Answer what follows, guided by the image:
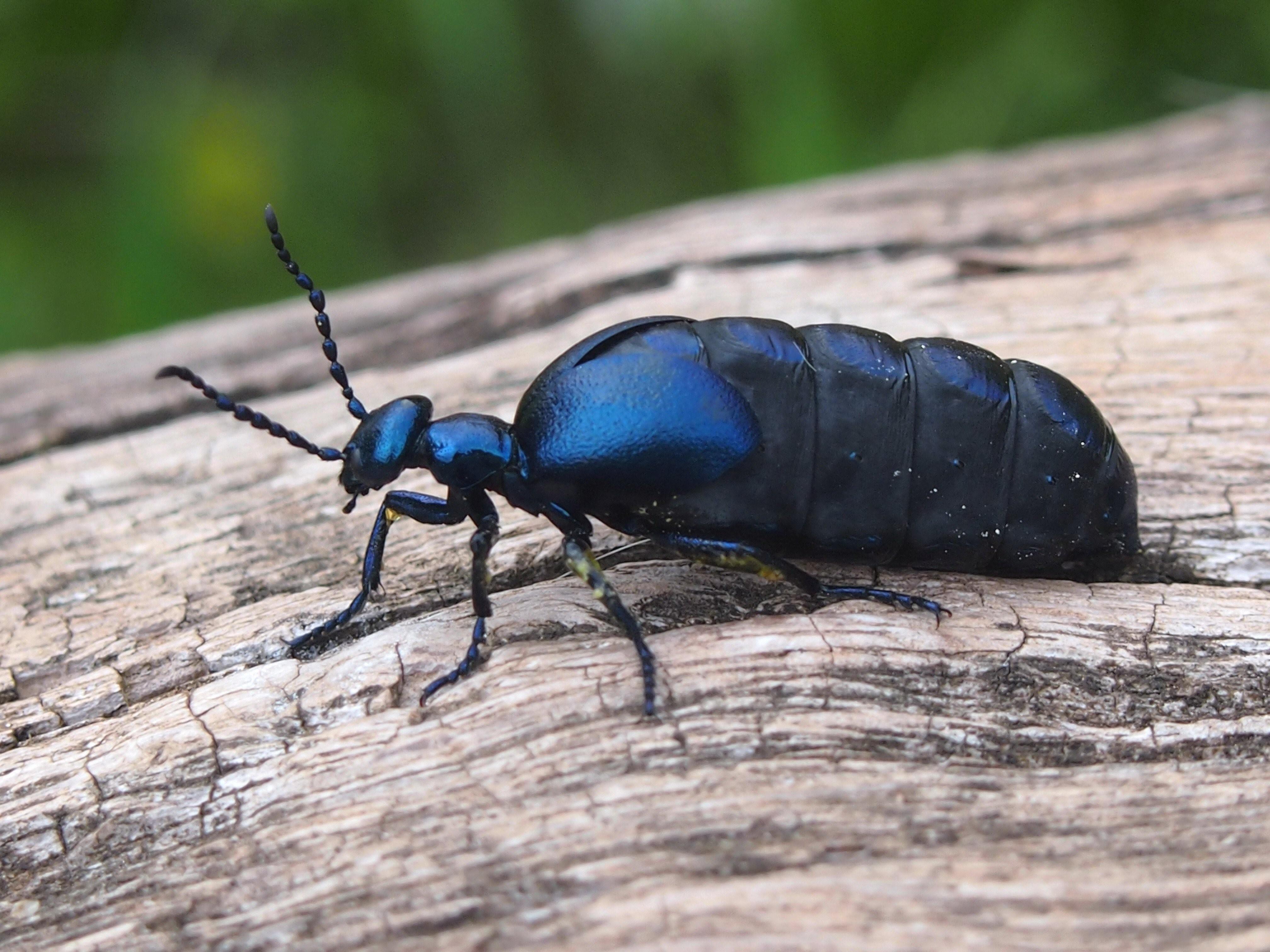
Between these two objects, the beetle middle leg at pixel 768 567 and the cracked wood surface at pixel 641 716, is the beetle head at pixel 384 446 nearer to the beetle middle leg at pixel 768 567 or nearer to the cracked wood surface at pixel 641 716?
the cracked wood surface at pixel 641 716

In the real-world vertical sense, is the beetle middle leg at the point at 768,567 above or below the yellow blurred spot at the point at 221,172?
below

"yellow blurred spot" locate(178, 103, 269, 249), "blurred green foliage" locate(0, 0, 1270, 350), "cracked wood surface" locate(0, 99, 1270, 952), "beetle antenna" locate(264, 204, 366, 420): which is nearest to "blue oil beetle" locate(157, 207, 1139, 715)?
"cracked wood surface" locate(0, 99, 1270, 952)

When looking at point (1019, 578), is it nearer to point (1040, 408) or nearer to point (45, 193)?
point (1040, 408)

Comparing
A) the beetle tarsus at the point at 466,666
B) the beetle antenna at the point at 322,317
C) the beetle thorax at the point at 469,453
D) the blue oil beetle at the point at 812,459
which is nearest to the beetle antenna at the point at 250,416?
the blue oil beetle at the point at 812,459

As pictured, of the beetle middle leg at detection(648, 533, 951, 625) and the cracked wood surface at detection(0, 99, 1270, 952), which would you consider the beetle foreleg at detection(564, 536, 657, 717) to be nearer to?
the cracked wood surface at detection(0, 99, 1270, 952)

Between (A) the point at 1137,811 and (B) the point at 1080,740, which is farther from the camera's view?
(B) the point at 1080,740

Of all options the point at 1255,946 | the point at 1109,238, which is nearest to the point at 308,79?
the point at 1109,238

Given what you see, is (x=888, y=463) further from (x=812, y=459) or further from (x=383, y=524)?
(x=383, y=524)
